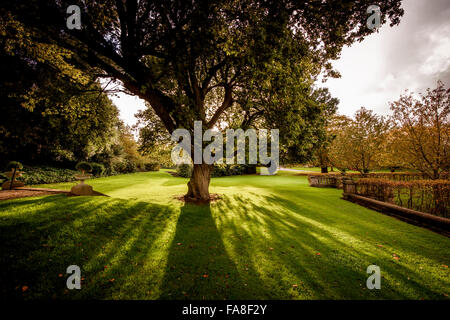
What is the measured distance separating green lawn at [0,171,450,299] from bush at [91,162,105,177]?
22.0 m

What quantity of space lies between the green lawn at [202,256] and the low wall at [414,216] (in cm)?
46

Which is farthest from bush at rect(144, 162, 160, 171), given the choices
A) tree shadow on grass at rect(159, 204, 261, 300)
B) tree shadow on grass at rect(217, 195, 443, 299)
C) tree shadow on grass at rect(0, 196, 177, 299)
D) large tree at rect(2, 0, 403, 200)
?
tree shadow on grass at rect(159, 204, 261, 300)

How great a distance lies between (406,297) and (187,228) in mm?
6185

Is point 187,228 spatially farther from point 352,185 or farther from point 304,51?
point 352,185

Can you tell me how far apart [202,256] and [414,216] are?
9627mm

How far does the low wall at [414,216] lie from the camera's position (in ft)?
20.4

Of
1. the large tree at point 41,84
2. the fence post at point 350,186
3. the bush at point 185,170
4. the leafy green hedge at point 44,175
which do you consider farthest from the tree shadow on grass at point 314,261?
the bush at point 185,170

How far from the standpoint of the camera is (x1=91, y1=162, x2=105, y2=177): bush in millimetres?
24500

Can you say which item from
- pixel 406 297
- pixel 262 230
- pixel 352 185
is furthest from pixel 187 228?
pixel 352 185

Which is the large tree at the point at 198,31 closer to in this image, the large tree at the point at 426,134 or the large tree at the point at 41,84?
the large tree at the point at 41,84

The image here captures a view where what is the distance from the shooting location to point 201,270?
389 centimetres

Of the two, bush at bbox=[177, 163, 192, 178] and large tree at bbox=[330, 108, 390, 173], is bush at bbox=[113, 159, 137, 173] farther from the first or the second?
large tree at bbox=[330, 108, 390, 173]

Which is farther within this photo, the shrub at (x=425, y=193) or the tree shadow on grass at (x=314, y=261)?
the shrub at (x=425, y=193)
